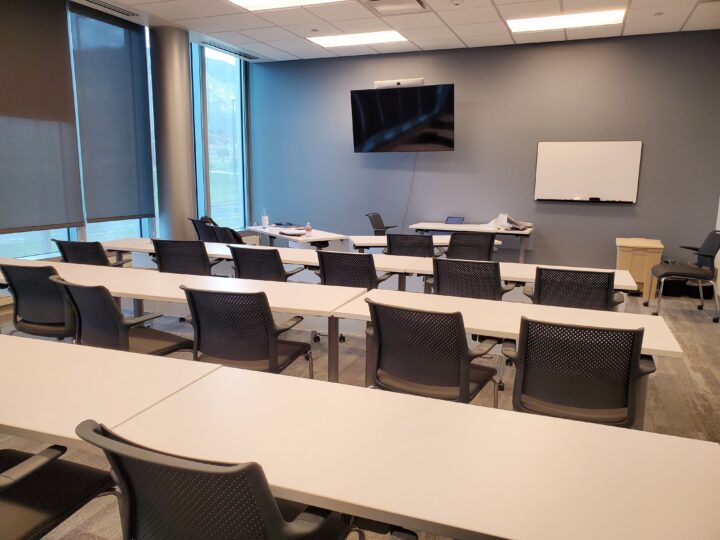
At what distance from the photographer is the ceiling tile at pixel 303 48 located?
24.3 feet

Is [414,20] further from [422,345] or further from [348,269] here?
[422,345]

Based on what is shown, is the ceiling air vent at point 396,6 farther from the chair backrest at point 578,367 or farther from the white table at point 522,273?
the chair backrest at point 578,367

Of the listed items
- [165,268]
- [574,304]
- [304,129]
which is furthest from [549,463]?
[304,129]

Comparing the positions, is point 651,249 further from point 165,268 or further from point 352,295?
point 165,268

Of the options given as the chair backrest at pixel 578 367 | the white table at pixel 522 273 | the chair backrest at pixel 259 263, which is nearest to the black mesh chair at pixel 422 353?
the chair backrest at pixel 578 367

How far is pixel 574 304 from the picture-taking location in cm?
332

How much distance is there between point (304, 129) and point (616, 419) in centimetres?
751

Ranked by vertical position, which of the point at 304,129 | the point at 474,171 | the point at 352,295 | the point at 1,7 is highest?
the point at 1,7

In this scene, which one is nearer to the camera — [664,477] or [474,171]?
[664,477]

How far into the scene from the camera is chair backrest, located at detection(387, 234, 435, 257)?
4.98 m

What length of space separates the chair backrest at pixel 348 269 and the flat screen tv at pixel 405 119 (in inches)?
172

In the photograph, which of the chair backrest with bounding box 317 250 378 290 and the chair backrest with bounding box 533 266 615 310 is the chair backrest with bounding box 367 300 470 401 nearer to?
the chair backrest with bounding box 533 266 615 310

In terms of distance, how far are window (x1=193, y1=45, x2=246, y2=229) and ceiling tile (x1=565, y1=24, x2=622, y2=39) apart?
5.07 meters

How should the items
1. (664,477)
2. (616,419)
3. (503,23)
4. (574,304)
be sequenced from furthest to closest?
(503,23), (574,304), (616,419), (664,477)
